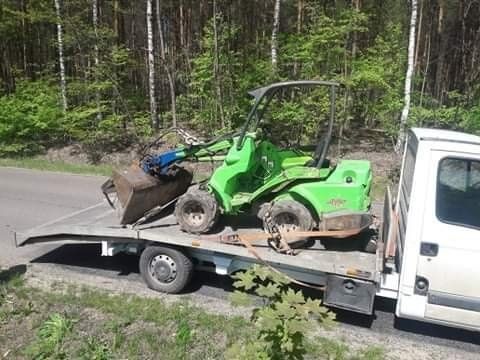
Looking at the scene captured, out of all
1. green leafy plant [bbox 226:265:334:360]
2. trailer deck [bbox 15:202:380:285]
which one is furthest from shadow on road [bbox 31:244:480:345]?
green leafy plant [bbox 226:265:334:360]

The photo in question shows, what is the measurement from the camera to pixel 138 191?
5445 millimetres

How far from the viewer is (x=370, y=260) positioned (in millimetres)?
4586

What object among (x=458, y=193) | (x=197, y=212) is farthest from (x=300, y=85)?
(x=458, y=193)

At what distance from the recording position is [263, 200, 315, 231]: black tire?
4910 mm

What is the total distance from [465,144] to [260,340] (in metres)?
2.61

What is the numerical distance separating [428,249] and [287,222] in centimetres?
161

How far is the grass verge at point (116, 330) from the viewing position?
4035 millimetres

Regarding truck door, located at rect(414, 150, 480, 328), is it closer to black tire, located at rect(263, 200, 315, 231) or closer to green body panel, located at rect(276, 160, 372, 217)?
green body panel, located at rect(276, 160, 372, 217)

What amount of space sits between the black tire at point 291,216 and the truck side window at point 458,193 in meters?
1.44

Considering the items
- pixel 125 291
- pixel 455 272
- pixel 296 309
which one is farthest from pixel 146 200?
pixel 455 272

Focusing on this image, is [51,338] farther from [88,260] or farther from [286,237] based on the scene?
[286,237]

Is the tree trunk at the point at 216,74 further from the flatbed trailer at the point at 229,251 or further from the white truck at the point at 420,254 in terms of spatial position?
the white truck at the point at 420,254

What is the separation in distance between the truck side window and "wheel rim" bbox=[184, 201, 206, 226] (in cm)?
272

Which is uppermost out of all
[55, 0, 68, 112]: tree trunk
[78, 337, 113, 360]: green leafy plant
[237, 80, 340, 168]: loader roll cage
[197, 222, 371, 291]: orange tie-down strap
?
[55, 0, 68, 112]: tree trunk
